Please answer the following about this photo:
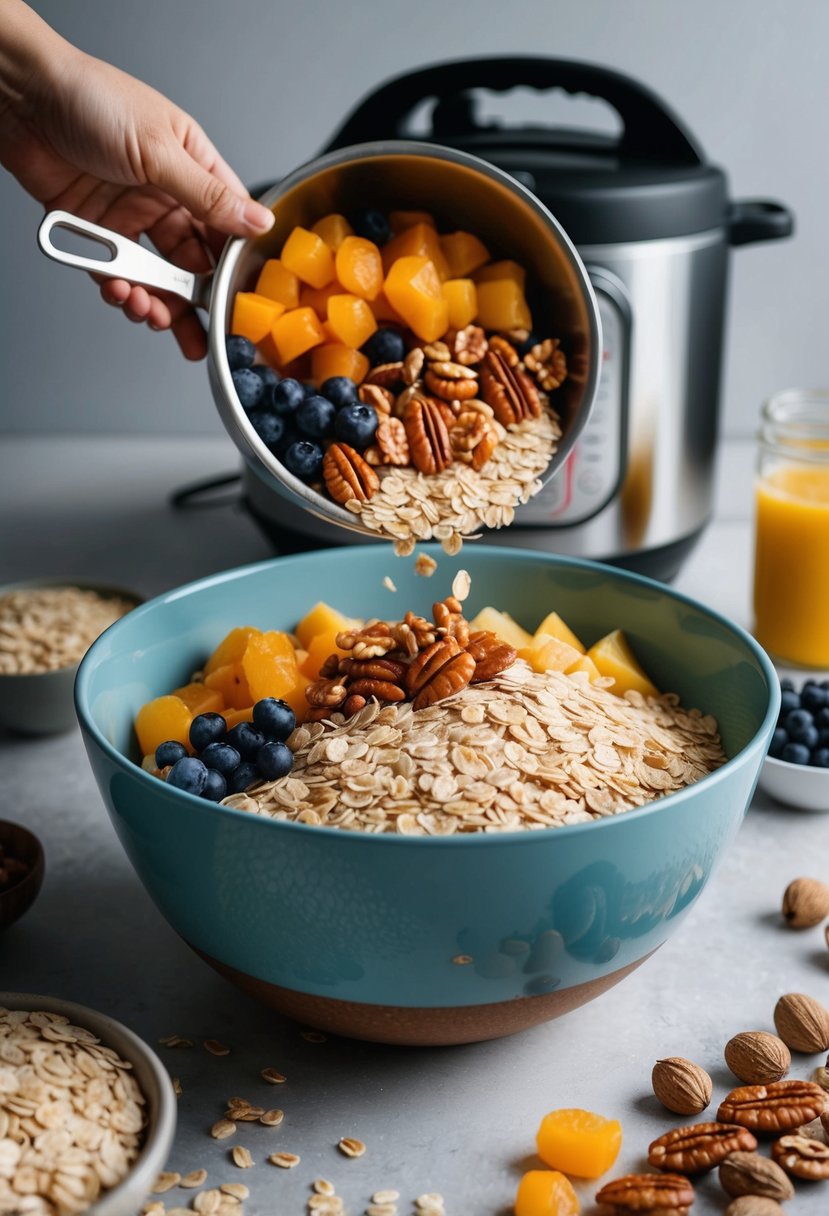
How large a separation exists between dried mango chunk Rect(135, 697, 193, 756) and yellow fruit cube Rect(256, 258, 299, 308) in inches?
13.4

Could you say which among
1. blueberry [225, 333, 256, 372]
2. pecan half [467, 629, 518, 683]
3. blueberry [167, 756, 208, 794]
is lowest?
blueberry [167, 756, 208, 794]

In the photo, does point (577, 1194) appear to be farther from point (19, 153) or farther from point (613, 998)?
point (19, 153)

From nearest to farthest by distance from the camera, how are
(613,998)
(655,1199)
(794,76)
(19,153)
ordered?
(655,1199)
(613,998)
(19,153)
(794,76)

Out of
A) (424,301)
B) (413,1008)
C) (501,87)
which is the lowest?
(413,1008)

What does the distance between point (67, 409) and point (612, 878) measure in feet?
5.03

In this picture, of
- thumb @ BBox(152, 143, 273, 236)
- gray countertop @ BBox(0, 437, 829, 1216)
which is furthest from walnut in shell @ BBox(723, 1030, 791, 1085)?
thumb @ BBox(152, 143, 273, 236)

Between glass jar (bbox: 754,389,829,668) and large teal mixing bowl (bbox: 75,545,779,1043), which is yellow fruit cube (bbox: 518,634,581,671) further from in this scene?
glass jar (bbox: 754,389,829,668)

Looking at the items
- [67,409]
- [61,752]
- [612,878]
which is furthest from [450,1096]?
[67,409]

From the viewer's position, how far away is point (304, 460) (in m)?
1.01

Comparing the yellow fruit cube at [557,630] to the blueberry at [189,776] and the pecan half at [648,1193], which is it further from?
the pecan half at [648,1193]

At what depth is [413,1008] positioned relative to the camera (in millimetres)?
778

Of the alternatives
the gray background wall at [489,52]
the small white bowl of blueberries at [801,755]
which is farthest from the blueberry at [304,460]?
the gray background wall at [489,52]

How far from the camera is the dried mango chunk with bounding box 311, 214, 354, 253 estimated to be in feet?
3.49

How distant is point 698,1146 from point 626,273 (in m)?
0.83
